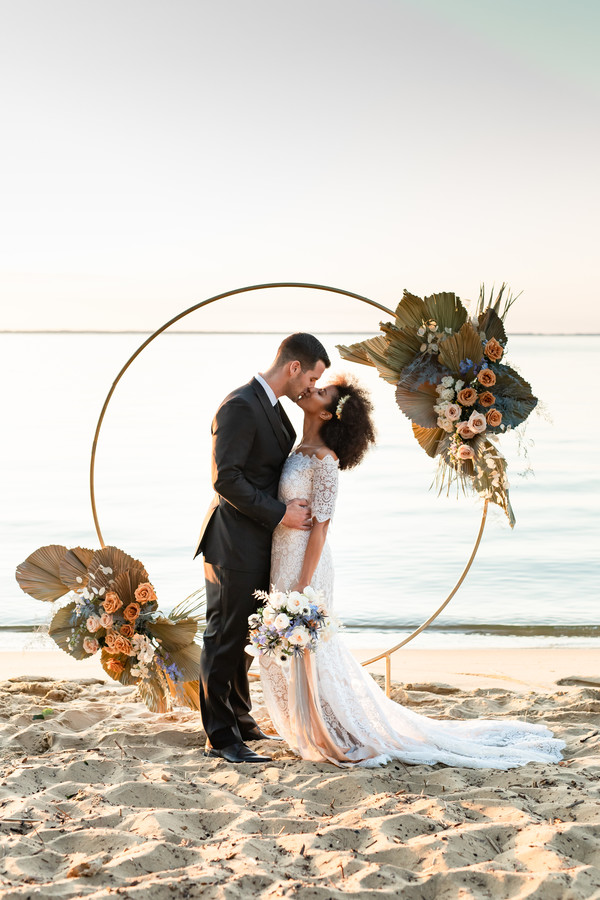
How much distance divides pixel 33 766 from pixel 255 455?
1647mm

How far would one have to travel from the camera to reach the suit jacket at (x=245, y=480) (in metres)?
4.10

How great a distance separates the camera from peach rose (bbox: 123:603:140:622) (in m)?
4.43

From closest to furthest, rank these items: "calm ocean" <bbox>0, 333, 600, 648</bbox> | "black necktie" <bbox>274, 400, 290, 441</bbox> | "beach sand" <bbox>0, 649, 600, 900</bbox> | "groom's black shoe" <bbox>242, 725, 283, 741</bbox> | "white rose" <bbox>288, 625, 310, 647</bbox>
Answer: "beach sand" <bbox>0, 649, 600, 900</bbox>
"white rose" <bbox>288, 625, 310, 647</bbox>
"black necktie" <bbox>274, 400, 290, 441</bbox>
"groom's black shoe" <bbox>242, 725, 283, 741</bbox>
"calm ocean" <bbox>0, 333, 600, 648</bbox>

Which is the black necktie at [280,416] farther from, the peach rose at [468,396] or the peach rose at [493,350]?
the peach rose at [493,350]

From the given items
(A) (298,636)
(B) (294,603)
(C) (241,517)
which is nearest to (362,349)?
(C) (241,517)

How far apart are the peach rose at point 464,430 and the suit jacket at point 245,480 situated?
0.80m

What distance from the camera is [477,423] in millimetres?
4344

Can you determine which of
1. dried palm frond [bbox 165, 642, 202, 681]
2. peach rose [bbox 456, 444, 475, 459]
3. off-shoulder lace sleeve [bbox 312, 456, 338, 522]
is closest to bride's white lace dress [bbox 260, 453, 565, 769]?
off-shoulder lace sleeve [bbox 312, 456, 338, 522]

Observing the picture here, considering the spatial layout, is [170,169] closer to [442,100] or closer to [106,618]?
Result: [442,100]

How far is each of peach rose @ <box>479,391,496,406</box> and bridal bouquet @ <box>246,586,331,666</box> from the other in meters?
1.25

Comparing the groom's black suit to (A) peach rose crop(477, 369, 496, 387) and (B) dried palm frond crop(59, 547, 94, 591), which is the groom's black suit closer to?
(B) dried palm frond crop(59, 547, 94, 591)

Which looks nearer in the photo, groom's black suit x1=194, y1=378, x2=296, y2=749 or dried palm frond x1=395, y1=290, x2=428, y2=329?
groom's black suit x1=194, y1=378, x2=296, y2=749

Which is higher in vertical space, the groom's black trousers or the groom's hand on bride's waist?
the groom's hand on bride's waist

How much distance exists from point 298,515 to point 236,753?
3.66ft
